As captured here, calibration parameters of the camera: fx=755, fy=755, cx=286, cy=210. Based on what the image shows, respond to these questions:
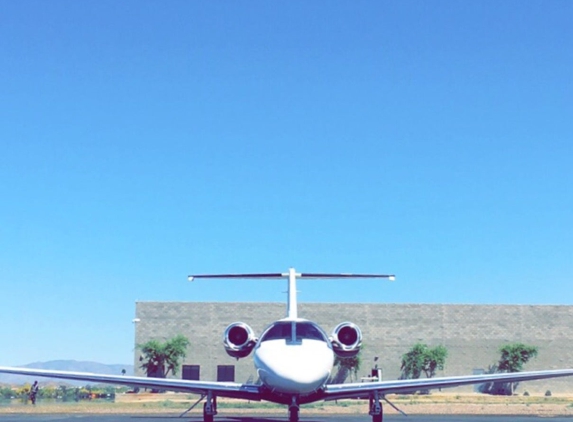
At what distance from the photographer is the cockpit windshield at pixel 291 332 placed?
61.6 ft

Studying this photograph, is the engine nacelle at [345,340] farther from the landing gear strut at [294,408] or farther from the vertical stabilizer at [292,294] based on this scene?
the landing gear strut at [294,408]

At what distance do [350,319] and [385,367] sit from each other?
539 centimetres

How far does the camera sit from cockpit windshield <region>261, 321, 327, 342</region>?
18781 millimetres

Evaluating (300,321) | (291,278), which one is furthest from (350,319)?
(300,321)

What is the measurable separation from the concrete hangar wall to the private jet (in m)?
46.2

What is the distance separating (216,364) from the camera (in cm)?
6819

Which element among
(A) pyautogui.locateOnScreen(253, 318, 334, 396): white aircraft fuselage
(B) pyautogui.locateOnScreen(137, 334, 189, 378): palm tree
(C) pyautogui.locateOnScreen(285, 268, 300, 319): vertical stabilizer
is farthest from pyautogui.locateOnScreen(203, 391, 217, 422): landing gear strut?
(B) pyautogui.locateOnScreen(137, 334, 189, 378): palm tree

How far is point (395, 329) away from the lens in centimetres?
6881

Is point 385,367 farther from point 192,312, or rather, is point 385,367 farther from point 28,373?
point 28,373

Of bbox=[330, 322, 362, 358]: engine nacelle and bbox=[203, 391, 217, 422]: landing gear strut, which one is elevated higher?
bbox=[330, 322, 362, 358]: engine nacelle

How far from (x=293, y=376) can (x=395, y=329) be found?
52775mm

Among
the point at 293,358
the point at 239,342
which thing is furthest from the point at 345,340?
the point at 293,358

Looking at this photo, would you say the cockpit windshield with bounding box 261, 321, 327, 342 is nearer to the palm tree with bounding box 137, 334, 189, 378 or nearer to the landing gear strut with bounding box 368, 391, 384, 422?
the landing gear strut with bounding box 368, 391, 384, 422

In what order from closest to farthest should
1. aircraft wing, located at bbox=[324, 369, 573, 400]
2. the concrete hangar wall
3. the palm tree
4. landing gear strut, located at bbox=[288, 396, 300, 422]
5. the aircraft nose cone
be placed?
the aircraft nose cone, landing gear strut, located at bbox=[288, 396, 300, 422], aircraft wing, located at bbox=[324, 369, 573, 400], the palm tree, the concrete hangar wall
